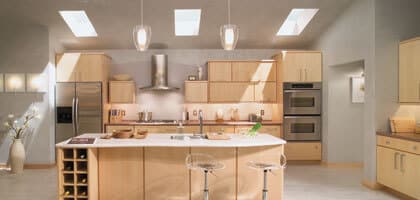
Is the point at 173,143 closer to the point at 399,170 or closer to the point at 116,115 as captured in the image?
the point at 399,170

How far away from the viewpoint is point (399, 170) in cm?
467

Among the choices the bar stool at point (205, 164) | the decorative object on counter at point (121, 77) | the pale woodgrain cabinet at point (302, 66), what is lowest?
the bar stool at point (205, 164)

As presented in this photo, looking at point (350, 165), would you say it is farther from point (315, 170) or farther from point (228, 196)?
point (228, 196)

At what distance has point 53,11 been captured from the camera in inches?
239

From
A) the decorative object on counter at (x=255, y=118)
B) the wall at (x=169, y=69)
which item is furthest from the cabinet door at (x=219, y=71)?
the decorative object on counter at (x=255, y=118)

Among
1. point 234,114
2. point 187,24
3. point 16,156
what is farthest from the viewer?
point 234,114

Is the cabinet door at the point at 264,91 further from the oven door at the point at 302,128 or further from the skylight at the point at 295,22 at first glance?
the skylight at the point at 295,22

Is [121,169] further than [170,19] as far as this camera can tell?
No

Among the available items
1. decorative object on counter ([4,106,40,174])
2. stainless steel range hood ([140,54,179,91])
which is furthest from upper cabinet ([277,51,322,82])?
decorative object on counter ([4,106,40,174])

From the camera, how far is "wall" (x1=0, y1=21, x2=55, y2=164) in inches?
262

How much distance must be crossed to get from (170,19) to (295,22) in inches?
110

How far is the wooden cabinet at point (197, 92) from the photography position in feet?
24.2

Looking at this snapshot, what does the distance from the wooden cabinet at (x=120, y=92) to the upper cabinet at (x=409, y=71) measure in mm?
5263

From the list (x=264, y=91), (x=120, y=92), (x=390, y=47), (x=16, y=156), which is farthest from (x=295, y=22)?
(x=16, y=156)
